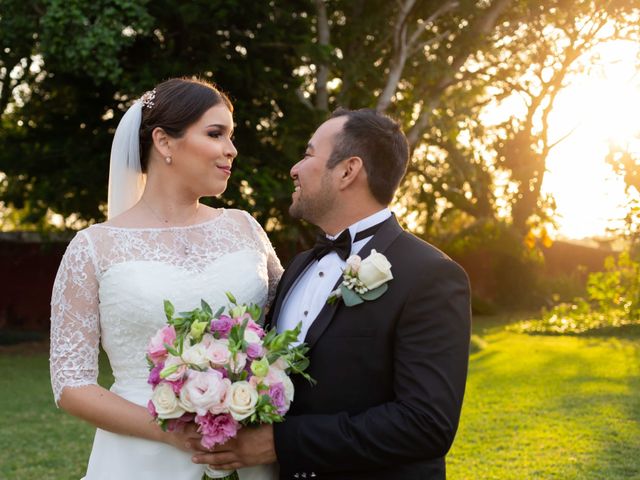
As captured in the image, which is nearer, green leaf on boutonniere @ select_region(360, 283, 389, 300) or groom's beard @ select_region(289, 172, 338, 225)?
green leaf on boutonniere @ select_region(360, 283, 389, 300)

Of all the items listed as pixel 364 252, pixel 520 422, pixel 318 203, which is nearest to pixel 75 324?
pixel 318 203

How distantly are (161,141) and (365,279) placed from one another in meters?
1.31

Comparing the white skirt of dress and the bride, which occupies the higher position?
the bride

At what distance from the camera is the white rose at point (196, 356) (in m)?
2.80

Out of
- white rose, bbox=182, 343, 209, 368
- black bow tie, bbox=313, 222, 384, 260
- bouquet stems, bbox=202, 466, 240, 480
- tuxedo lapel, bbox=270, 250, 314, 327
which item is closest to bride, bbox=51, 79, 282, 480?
bouquet stems, bbox=202, 466, 240, 480

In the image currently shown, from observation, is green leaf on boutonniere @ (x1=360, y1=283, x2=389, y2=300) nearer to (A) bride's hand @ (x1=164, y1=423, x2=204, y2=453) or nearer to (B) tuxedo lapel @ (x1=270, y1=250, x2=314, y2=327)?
(B) tuxedo lapel @ (x1=270, y1=250, x2=314, y2=327)

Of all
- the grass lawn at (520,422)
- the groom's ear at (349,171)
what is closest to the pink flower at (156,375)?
the groom's ear at (349,171)

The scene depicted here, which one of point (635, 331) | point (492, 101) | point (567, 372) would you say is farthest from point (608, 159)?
point (492, 101)

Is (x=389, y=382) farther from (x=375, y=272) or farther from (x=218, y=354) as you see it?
(x=218, y=354)

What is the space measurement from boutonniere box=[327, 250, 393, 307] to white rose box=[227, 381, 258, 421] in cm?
49

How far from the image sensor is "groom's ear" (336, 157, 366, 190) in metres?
3.33

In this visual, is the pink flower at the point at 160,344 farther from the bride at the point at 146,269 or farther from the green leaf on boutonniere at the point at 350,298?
the green leaf on boutonniere at the point at 350,298

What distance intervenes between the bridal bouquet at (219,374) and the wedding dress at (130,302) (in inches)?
24.6

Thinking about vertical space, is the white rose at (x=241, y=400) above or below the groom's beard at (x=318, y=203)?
below
